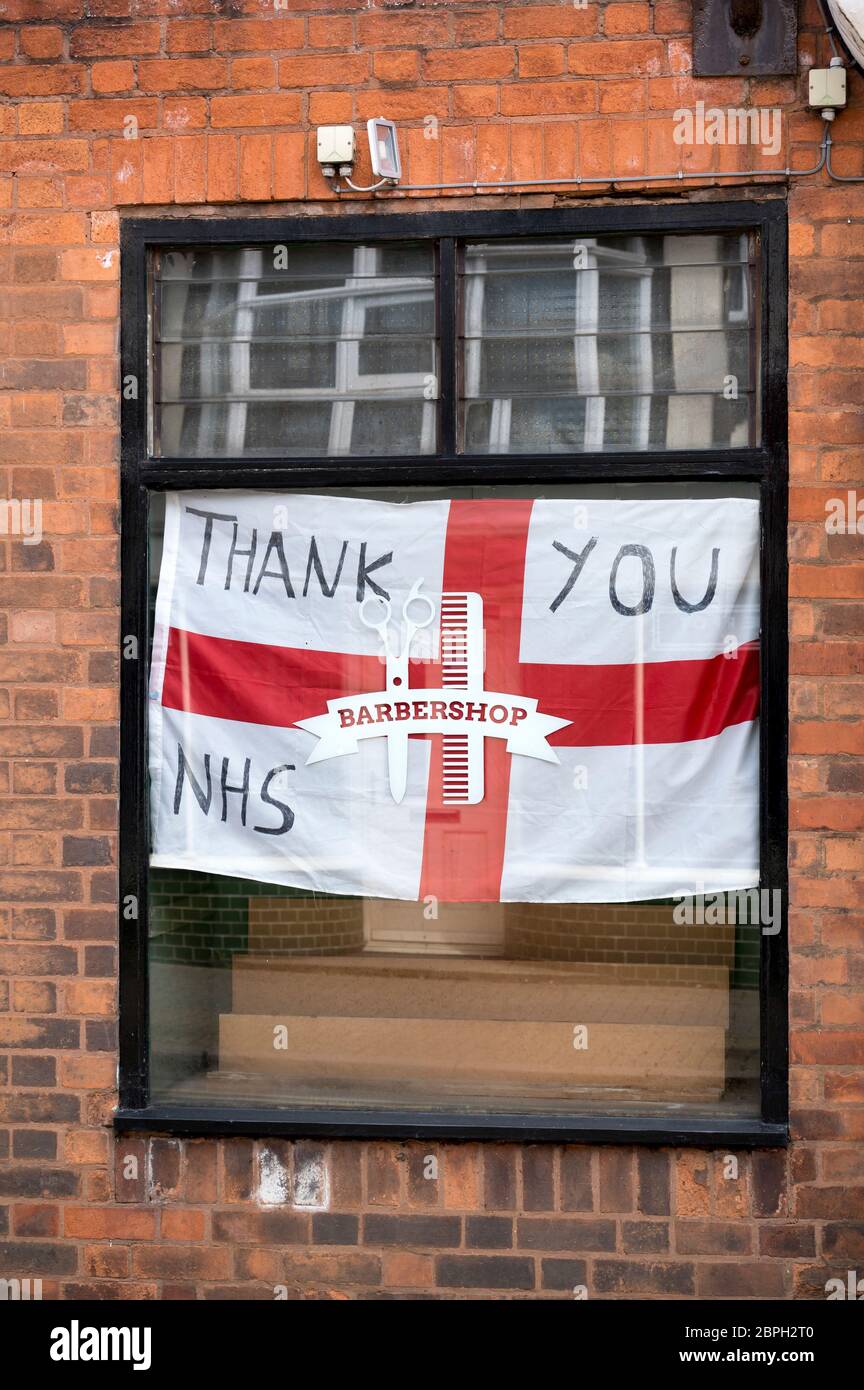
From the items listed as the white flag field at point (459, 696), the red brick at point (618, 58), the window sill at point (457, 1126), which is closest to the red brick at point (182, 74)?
the red brick at point (618, 58)

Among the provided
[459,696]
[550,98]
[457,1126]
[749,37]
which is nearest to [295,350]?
[550,98]

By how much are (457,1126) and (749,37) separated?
3653 millimetres

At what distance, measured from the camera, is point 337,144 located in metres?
4.49

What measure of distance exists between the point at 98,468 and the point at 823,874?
9.05 ft

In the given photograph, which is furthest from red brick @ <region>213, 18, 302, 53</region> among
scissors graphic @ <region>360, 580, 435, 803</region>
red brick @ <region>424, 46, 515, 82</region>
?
scissors graphic @ <region>360, 580, 435, 803</region>

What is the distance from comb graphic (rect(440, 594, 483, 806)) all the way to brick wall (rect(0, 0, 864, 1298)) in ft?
3.42

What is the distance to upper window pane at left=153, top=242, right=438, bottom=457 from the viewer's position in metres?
4.64

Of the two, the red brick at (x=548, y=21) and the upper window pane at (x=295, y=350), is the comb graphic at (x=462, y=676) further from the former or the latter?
the red brick at (x=548, y=21)

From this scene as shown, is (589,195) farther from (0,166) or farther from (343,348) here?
(0,166)

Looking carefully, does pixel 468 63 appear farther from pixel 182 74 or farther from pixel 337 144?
pixel 182 74

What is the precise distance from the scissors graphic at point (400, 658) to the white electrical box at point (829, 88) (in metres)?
2.01

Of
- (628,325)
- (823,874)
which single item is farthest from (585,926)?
(628,325)

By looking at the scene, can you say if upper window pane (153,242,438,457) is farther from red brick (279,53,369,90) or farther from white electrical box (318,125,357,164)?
red brick (279,53,369,90)

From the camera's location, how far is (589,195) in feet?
14.8
